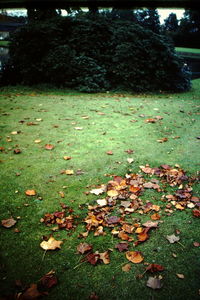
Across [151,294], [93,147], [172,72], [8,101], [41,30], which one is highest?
[41,30]

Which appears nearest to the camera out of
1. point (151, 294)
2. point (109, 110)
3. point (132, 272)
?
point (151, 294)

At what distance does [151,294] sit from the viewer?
182cm

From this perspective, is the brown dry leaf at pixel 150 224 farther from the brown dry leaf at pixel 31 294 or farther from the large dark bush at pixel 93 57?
the large dark bush at pixel 93 57

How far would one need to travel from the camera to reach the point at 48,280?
6.25 ft

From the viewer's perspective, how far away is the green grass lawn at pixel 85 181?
194cm

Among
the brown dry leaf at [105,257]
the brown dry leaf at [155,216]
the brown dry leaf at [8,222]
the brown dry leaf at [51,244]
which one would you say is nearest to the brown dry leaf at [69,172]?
the brown dry leaf at [8,222]

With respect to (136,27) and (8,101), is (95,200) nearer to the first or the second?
(8,101)

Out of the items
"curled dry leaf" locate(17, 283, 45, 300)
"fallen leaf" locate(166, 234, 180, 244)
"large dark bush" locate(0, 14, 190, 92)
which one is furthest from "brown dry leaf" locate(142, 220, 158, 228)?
"large dark bush" locate(0, 14, 190, 92)

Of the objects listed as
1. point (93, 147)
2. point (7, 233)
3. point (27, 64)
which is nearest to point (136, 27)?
point (27, 64)

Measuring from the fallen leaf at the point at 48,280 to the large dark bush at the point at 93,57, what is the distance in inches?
323

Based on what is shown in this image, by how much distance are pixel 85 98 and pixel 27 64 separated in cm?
363

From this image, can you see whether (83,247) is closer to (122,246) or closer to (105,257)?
(105,257)

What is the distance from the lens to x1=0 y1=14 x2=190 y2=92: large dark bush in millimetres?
9391

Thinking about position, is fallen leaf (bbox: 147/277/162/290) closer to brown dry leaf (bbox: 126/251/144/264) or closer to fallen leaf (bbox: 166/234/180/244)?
brown dry leaf (bbox: 126/251/144/264)
